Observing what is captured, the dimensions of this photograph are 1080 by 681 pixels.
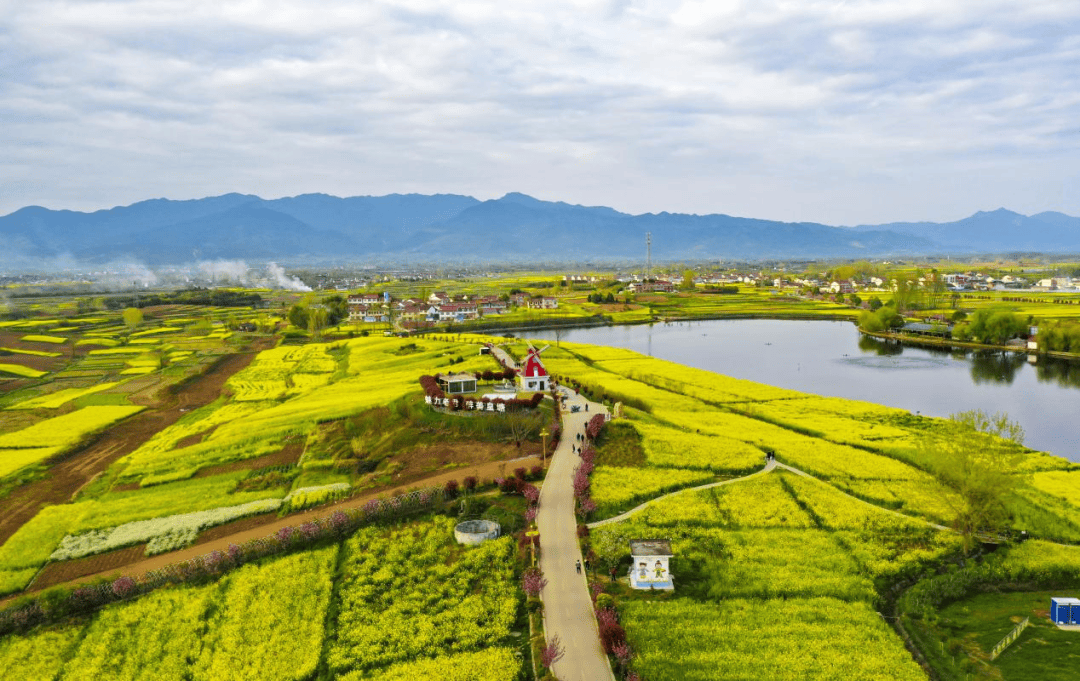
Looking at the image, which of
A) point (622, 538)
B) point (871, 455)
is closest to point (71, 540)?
point (622, 538)

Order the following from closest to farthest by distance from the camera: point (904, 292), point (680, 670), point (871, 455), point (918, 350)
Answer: point (680, 670) → point (871, 455) → point (918, 350) → point (904, 292)

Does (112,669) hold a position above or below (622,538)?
below

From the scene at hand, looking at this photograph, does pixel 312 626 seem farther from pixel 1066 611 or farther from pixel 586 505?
pixel 1066 611

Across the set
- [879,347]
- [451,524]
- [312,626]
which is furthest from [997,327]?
[312,626]

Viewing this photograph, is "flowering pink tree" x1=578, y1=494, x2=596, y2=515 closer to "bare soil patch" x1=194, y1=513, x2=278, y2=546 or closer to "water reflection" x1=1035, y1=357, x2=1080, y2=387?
"bare soil patch" x1=194, y1=513, x2=278, y2=546

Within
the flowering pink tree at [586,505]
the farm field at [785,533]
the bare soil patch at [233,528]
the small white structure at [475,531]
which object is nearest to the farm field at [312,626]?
the small white structure at [475,531]

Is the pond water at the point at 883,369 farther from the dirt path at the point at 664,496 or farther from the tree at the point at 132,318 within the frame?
the tree at the point at 132,318

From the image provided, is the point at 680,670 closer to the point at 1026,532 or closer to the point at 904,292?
the point at 1026,532
